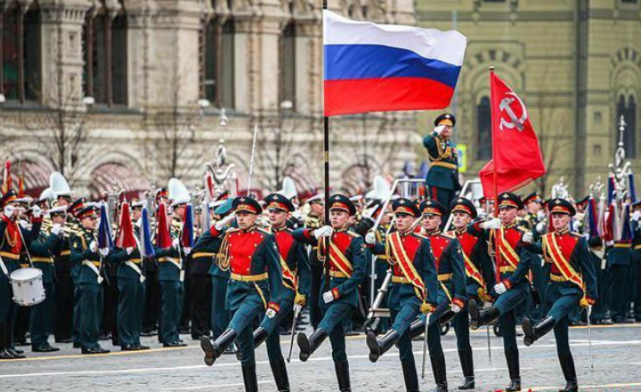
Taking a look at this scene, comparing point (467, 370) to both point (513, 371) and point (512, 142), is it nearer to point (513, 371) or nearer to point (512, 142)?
point (513, 371)

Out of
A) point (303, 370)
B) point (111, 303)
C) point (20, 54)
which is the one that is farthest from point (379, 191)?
point (20, 54)

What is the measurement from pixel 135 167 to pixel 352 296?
103 feet

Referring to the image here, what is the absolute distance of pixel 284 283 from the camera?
19.0 meters

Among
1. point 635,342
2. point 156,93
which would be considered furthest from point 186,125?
point 635,342

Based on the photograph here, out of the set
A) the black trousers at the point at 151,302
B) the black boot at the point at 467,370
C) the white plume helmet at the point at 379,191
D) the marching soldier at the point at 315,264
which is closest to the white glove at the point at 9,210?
the black trousers at the point at 151,302

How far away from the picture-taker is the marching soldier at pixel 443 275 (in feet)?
61.9

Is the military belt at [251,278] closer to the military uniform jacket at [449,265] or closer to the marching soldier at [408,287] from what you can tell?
the marching soldier at [408,287]

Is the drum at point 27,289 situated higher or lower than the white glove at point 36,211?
lower

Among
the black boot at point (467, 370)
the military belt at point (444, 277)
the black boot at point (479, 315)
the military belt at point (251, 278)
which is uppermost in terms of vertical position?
the military belt at point (251, 278)

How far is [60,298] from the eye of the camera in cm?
2589

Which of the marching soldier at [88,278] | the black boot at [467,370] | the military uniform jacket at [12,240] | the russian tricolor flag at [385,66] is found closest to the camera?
the black boot at [467,370]

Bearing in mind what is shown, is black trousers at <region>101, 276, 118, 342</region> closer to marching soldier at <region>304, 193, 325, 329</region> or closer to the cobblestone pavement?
the cobblestone pavement

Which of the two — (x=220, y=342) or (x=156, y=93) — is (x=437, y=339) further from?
(x=156, y=93)

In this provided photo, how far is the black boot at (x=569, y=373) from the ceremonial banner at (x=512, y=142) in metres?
2.92
